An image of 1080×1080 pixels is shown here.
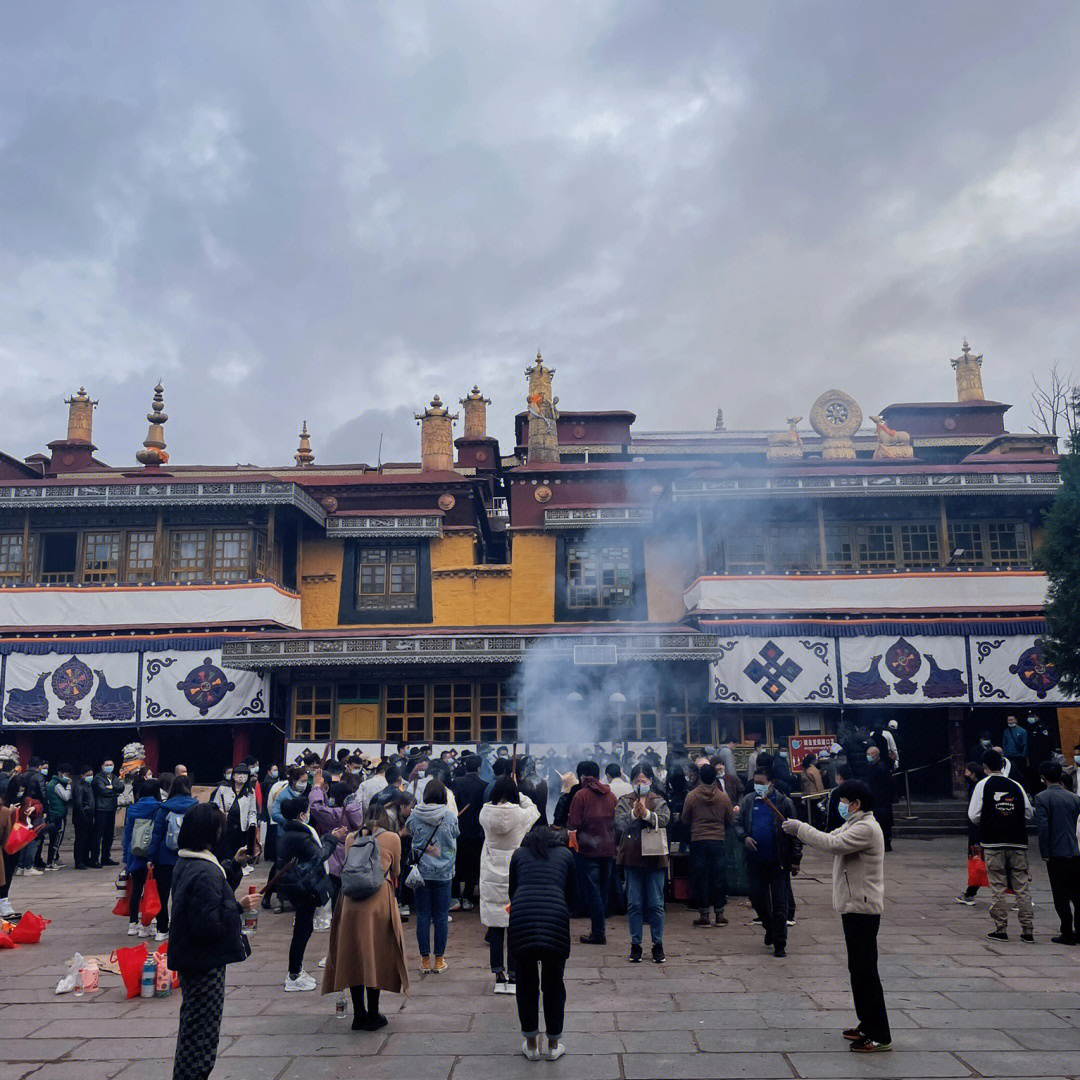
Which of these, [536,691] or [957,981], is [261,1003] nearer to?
[957,981]

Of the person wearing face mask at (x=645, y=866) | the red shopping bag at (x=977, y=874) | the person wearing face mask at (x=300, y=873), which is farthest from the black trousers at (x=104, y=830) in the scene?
the red shopping bag at (x=977, y=874)

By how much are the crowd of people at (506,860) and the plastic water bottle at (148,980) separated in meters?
0.45

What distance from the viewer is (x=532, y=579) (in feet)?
83.9

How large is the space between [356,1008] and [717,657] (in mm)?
14843

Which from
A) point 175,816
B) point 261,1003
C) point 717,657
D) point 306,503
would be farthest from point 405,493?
point 261,1003

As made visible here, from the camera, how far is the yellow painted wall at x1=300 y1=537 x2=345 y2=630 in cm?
2569

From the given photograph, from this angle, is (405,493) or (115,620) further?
(405,493)

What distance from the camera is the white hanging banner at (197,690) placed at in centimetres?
2195

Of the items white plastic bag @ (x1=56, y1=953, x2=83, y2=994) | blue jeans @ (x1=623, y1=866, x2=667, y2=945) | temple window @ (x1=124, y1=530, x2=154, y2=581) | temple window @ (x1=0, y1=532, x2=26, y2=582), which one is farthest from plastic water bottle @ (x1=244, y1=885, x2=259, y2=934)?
temple window @ (x1=0, y1=532, x2=26, y2=582)

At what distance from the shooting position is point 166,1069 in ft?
21.2

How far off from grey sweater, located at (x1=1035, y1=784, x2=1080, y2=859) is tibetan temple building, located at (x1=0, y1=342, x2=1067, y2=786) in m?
10.5

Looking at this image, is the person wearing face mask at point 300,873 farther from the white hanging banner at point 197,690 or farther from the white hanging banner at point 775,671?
the white hanging banner at point 197,690

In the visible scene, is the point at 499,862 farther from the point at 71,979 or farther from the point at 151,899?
the point at 151,899

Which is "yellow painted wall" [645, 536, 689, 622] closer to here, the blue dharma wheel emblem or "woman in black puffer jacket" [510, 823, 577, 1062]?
the blue dharma wheel emblem
